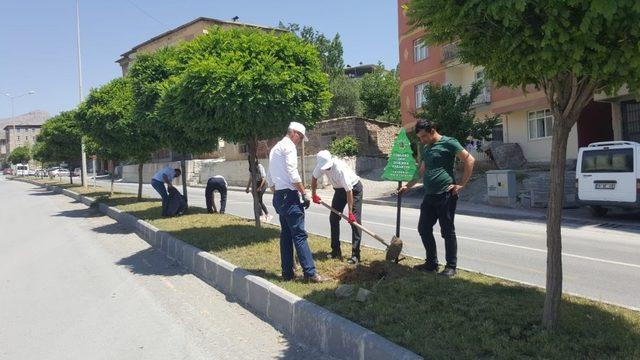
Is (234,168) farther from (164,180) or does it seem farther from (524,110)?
(164,180)

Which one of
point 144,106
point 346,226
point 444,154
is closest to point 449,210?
point 444,154

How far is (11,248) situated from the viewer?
1127cm

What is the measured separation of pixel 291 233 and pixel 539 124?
74.4ft

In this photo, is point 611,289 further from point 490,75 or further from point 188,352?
point 188,352

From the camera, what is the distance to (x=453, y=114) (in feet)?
67.4

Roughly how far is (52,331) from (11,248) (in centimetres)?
686

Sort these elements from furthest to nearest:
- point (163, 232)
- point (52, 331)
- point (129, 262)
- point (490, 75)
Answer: point (163, 232)
point (129, 262)
point (52, 331)
point (490, 75)

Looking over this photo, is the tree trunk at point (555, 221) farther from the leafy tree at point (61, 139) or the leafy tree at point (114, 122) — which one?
the leafy tree at point (61, 139)

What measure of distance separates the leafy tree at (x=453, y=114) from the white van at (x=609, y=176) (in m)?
6.44

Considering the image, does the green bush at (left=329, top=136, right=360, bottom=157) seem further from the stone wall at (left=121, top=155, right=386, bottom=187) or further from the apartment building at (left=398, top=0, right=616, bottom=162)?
the apartment building at (left=398, top=0, right=616, bottom=162)

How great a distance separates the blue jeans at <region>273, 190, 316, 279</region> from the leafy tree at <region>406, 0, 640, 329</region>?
2692 mm

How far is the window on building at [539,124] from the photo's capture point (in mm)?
25359

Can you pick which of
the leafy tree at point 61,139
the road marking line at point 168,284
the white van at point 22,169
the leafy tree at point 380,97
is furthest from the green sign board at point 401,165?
the white van at point 22,169

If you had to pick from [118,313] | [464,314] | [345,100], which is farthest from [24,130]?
[464,314]
